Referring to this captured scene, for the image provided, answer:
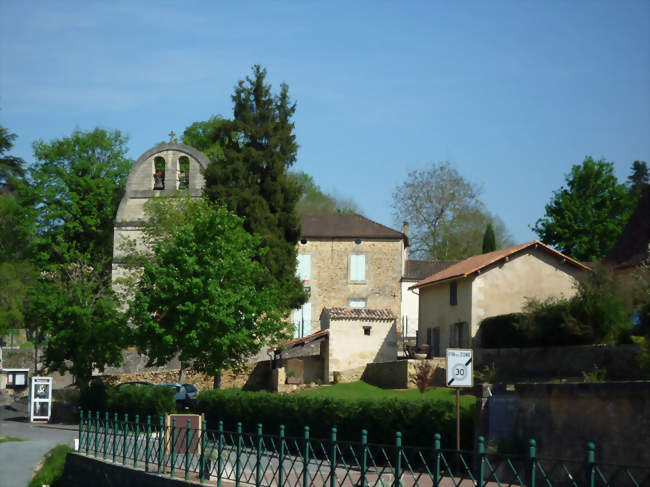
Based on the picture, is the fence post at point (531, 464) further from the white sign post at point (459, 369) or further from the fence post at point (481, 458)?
the white sign post at point (459, 369)

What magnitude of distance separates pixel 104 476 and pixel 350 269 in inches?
1255

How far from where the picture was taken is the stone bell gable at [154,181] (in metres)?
44.2

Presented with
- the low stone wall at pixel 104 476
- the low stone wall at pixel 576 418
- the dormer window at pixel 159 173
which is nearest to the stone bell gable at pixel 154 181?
the dormer window at pixel 159 173

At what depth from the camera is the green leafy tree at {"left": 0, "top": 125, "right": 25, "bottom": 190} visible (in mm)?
47438

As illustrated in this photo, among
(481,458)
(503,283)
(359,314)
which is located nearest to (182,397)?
(359,314)

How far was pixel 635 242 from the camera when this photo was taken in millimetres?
33562

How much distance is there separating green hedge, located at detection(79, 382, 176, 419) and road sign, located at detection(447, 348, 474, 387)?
13.1 metres

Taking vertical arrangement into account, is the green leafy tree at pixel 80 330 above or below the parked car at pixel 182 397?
above

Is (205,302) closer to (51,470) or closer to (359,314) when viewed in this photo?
(51,470)

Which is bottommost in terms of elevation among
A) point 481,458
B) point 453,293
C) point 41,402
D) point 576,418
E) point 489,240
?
point 41,402

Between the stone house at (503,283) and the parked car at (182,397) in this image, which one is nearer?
the parked car at (182,397)

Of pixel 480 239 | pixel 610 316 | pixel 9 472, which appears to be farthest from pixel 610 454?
pixel 480 239

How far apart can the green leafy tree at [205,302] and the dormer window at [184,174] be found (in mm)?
15305

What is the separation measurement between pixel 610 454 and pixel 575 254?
3585 cm
